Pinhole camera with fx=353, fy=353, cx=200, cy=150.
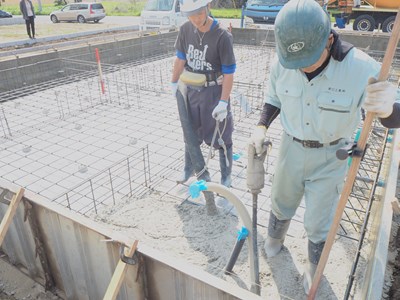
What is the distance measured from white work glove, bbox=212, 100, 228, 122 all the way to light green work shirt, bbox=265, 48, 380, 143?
993mm

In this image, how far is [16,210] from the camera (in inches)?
101

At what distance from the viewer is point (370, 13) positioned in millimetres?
14141

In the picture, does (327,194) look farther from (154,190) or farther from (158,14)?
(158,14)

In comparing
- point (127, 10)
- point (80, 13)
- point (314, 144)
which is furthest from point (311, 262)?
point (127, 10)

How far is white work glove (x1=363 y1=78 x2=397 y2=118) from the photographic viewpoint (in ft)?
5.26

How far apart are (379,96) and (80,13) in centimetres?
2458

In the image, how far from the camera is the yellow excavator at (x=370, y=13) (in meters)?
13.6

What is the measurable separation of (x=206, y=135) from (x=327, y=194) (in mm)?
1623

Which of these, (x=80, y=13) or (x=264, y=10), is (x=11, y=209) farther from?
(x=80, y=13)

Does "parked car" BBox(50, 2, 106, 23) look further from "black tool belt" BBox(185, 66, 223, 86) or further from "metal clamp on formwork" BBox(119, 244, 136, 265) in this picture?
"metal clamp on formwork" BBox(119, 244, 136, 265)

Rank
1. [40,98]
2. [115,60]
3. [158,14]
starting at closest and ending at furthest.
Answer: [40,98], [115,60], [158,14]

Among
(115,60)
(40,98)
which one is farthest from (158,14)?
(40,98)

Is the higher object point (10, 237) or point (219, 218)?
point (10, 237)

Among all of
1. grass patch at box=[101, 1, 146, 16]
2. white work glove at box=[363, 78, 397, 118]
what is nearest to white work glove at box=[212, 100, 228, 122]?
Result: white work glove at box=[363, 78, 397, 118]
